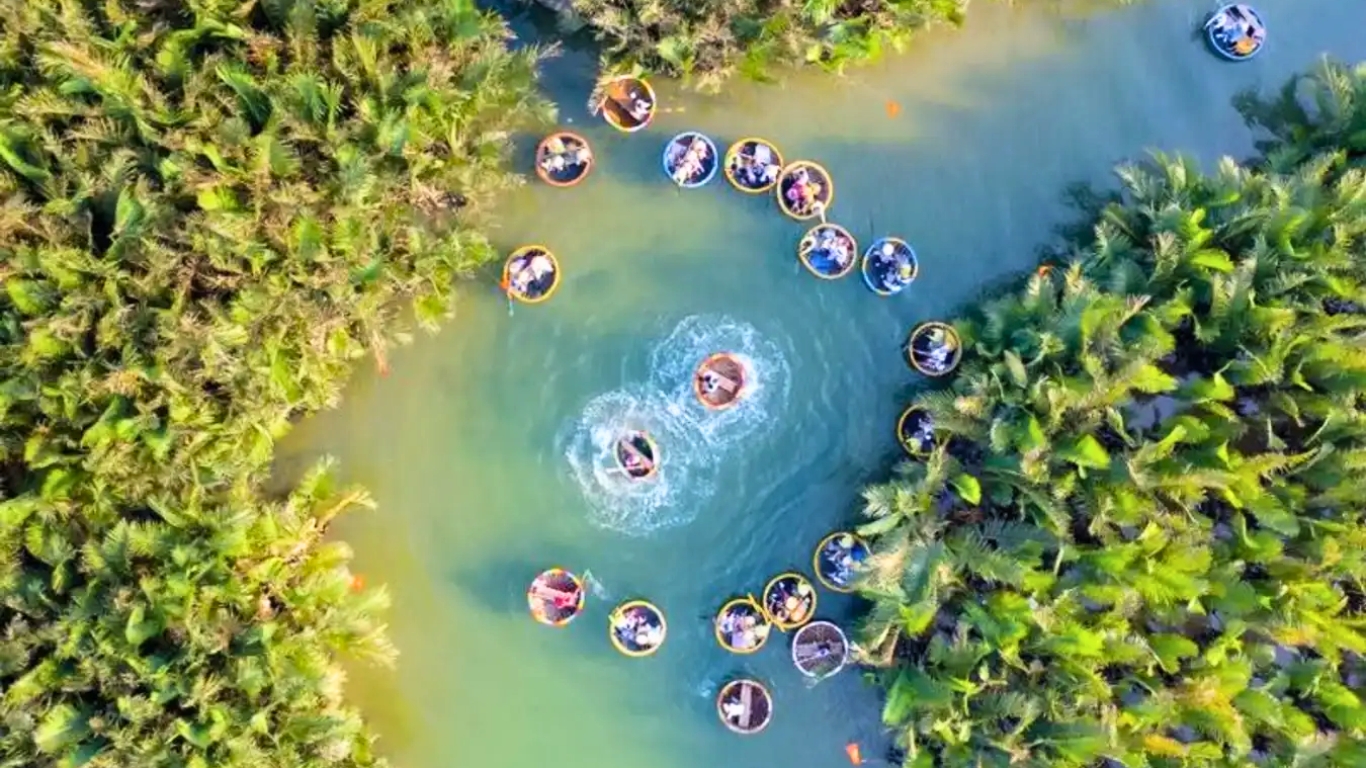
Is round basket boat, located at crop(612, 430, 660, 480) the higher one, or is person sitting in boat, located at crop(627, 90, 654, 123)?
person sitting in boat, located at crop(627, 90, 654, 123)

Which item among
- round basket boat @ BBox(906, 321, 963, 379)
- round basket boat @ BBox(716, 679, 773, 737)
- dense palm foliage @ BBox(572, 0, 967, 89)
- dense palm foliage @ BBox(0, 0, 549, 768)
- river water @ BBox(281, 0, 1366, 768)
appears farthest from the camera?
round basket boat @ BBox(906, 321, 963, 379)

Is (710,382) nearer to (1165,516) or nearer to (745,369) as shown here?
(745,369)

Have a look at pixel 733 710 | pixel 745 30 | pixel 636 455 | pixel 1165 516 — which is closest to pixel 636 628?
pixel 733 710

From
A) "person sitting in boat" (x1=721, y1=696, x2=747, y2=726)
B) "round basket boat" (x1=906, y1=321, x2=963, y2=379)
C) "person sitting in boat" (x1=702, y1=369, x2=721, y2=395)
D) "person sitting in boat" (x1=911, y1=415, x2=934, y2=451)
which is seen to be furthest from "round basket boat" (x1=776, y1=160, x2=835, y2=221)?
"person sitting in boat" (x1=721, y1=696, x2=747, y2=726)

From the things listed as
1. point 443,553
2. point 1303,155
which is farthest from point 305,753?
point 1303,155

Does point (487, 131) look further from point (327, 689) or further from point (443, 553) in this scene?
point (327, 689)

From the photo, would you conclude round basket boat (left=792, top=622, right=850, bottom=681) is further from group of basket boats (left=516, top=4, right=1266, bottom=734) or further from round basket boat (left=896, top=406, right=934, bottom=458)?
round basket boat (left=896, top=406, right=934, bottom=458)
